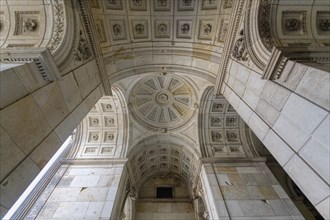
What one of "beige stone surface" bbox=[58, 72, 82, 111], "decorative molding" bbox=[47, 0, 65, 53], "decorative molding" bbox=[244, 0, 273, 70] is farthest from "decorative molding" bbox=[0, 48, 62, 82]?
"decorative molding" bbox=[244, 0, 273, 70]

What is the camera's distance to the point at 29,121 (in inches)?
135

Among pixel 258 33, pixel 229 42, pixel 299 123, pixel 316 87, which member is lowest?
pixel 299 123

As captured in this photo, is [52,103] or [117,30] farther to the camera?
[117,30]

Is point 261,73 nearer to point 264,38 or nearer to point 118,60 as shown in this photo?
point 264,38

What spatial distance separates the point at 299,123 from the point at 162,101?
8621mm

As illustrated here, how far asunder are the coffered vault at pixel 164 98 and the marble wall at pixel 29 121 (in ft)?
0.07

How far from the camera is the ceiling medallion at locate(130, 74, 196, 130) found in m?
10.7

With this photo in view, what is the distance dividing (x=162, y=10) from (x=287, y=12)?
12.0 feet

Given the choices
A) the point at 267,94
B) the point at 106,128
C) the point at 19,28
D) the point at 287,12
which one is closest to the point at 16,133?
the point at 19,28

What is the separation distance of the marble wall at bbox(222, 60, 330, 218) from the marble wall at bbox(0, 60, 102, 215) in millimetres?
4997

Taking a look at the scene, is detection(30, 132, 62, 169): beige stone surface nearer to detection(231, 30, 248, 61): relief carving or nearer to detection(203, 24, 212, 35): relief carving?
detection(231, 30, 248, 61): relief carving

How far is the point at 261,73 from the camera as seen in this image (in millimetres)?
4215

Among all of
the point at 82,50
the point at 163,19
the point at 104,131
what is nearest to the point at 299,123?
the point at 163,19

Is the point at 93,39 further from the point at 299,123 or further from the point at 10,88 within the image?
the point at 299,123
